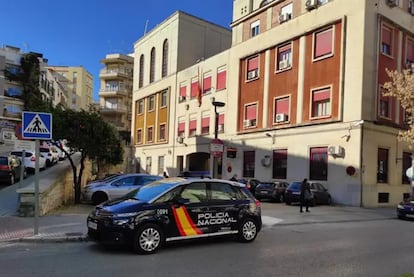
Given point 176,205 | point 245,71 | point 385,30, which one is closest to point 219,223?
point 176,205

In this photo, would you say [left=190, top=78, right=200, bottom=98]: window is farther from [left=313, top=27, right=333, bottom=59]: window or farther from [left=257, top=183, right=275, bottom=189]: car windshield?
[left=257, top=183, right=275, bottom=189]: car windshield

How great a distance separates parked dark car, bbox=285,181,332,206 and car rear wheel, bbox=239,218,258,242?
41.2 feet

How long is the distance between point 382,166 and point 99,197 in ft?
54.1

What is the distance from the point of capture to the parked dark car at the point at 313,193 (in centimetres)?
2317

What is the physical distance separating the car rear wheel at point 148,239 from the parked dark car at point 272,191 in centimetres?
1701

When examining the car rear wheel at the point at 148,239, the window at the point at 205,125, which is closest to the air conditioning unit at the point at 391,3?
the window at the point at 205,125

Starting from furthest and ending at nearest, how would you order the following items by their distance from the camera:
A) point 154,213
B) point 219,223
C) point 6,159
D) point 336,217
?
point 6,159 → point 336,217 → point 219,223 → point 154,213

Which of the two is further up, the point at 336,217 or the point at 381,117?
the point at 381,117

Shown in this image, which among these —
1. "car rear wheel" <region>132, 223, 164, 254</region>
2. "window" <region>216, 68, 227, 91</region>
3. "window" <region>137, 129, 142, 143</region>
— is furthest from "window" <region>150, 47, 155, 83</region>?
"car rear wheel" <region>132, 223, 164, 254</region>

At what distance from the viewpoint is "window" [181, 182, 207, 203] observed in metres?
9.77

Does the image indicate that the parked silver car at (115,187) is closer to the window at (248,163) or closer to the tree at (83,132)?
the tree at (83,132)

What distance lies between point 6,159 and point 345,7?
20.6 metres

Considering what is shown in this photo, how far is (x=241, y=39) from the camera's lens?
34594mm

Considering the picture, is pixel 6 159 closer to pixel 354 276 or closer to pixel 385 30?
pixel 354 276
